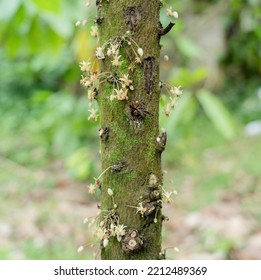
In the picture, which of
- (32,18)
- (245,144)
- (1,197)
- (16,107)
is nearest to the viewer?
(32,18)

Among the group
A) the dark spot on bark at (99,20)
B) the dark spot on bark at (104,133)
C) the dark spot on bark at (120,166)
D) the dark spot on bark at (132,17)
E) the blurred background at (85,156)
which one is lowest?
the dark spot on bark at (120,166)

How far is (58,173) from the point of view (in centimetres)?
363

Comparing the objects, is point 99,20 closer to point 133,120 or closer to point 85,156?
point 133,120

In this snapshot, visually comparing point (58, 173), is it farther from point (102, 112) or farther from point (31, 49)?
point (102, 112)

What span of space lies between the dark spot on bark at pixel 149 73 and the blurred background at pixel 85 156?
1.40 feet

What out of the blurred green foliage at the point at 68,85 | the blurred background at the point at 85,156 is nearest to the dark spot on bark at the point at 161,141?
the blurred background at the point at 85,156

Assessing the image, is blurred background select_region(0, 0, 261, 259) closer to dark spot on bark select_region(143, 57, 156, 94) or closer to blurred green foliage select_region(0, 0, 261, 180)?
blurred green foliage select_region(0, 0, 261, 180)

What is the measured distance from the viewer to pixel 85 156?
2291mm

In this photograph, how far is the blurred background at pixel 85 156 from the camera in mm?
1742

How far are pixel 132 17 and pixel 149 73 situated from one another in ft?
0.25

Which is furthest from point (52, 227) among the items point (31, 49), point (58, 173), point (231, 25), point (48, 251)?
point (231, 25)

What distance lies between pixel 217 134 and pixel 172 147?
491mm

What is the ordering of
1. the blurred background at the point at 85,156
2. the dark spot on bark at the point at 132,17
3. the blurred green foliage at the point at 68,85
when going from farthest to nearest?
the blurred background at the point at 85,156 → the blurred green foliage at the point at 68,85 → the dark spot on bark at the point at 132,17

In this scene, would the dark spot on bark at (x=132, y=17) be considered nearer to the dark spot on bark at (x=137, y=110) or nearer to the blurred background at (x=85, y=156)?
the dark spot on bark at (x=137, y=110)
